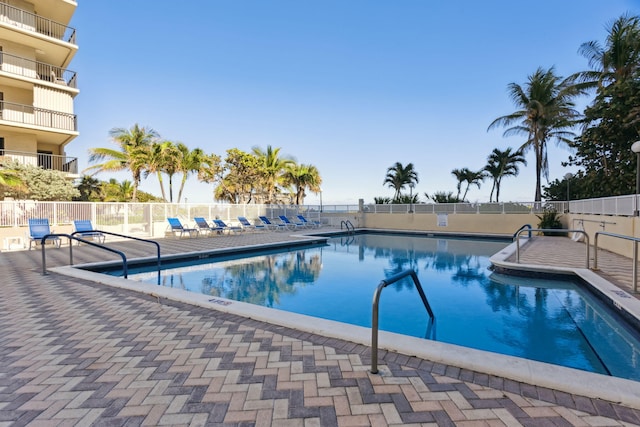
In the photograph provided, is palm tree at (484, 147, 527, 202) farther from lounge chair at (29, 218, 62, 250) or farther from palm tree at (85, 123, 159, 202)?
lounge chair at (29, 218, 62, 250)

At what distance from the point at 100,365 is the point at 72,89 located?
20636 mm

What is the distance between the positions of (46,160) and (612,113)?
27943 mm

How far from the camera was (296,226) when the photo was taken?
→ 66.4ft

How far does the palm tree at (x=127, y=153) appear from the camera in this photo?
77.6 feet

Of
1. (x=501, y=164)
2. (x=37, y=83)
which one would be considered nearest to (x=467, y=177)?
(x=501, y=164)

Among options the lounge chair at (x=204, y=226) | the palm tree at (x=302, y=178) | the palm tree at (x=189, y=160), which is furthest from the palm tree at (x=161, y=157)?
the lounge chair at (x=204, y=226)

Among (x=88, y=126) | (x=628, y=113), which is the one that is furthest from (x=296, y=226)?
(x=628, y=113)

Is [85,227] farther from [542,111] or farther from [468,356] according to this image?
[542,111]

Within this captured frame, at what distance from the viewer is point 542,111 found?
18.9 m

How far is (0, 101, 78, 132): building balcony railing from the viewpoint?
15.8 m

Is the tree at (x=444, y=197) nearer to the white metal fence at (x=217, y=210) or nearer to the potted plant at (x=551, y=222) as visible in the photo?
the white metal fence at (x=217, y=210)

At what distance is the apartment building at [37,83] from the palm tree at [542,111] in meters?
25.6

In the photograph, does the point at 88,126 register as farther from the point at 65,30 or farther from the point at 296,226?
the point at 296,226

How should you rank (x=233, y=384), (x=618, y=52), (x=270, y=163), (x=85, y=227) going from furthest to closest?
1. (x=270, y=163)
2. (x=618, y=52)
3. (x=85, y=227)
4. (x=233, y=384)
